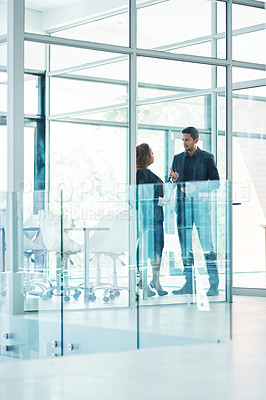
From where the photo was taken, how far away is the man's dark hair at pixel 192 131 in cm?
919

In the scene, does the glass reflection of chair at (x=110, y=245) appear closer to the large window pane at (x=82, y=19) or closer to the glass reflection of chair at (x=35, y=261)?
the glass reflection of chair at (x=35, y=261)

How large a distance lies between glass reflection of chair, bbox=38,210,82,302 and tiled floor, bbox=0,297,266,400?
1.12 metres

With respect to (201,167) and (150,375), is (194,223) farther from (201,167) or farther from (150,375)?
(201,167)

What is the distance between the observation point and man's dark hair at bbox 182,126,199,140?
919 cm

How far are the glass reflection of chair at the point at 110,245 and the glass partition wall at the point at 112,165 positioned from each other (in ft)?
0.04

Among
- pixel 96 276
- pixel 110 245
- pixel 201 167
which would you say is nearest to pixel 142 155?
pixel 201 167

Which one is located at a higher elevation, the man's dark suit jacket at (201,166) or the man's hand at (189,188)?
the man's dark suit jacket at (201,166)

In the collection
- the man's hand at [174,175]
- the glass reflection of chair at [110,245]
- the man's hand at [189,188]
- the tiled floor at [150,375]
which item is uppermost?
the man's hand at [174,175]

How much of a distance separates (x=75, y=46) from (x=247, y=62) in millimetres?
2308

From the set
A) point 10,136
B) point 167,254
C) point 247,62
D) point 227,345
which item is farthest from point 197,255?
point 247,62

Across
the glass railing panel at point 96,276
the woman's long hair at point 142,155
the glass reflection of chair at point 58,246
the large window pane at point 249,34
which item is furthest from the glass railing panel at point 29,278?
the large window pane at point 249,34

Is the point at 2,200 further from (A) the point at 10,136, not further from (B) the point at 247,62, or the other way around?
(B) the point at 247,62

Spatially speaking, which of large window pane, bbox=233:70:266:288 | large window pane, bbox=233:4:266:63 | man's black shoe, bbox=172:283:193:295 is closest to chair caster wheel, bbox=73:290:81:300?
man's black shoe, bbox=172:283:193:295

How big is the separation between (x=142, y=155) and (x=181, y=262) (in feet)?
7.73
